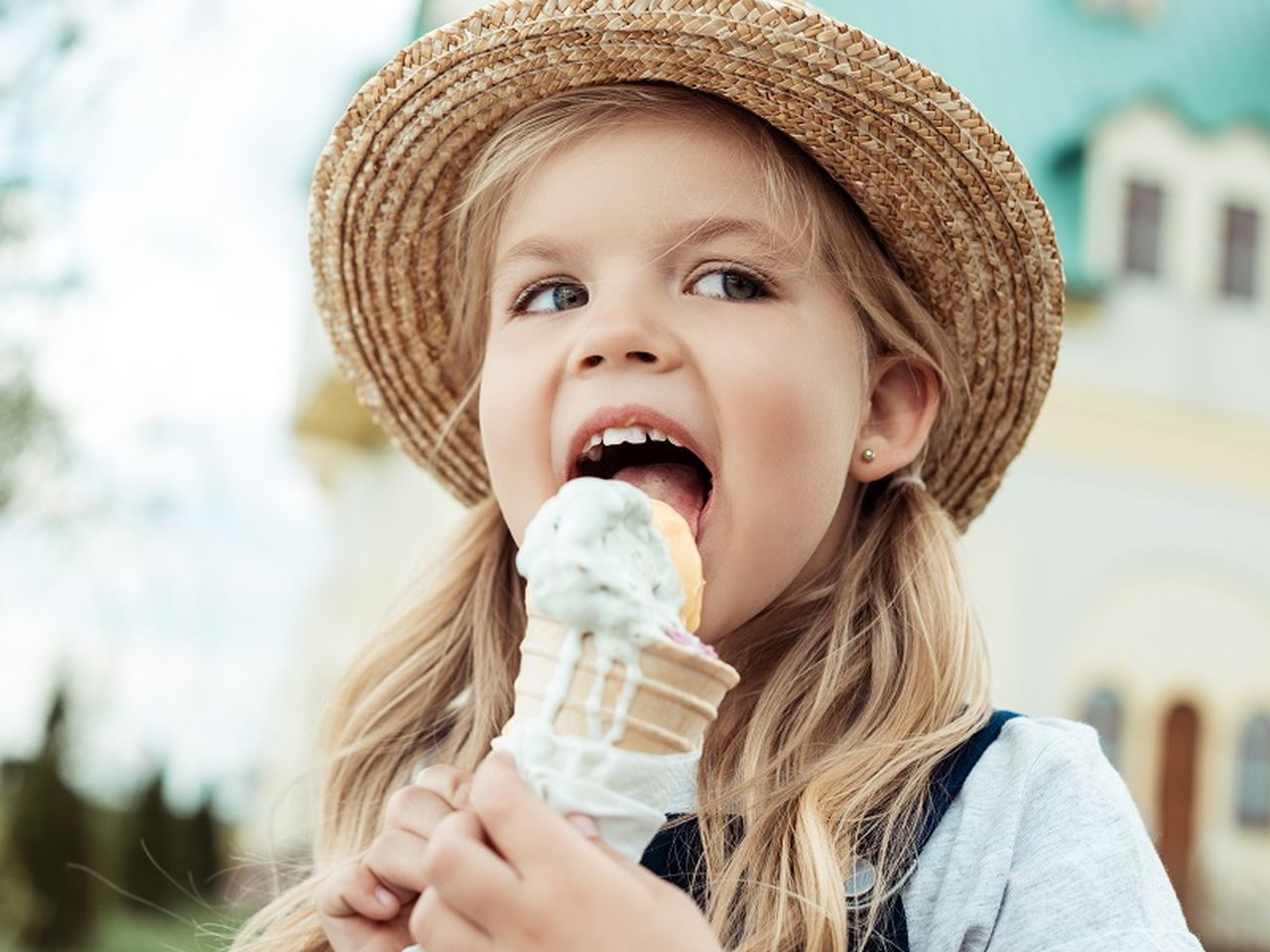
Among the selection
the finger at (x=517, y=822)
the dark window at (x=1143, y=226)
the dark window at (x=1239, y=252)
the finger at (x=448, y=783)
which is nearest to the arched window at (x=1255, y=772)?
the dark window at (x=1239, y=252)

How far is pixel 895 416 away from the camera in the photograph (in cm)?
240

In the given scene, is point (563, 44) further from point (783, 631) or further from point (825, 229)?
point (783, 631)

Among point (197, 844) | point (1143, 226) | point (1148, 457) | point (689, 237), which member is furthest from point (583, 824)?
point (197, 844)

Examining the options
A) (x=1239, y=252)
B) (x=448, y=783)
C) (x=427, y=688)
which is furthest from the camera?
(x=1239, y=252)

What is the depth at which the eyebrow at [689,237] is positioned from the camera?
2.10m

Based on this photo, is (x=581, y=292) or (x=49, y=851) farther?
(x=49, y=851)

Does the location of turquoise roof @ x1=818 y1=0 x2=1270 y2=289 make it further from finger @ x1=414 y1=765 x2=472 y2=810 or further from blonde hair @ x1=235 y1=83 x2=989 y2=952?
finger @ x1=414 y1=765 x2=472 y2=810

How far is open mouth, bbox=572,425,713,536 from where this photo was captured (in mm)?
2018

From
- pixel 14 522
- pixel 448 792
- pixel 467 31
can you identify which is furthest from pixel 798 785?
pixel 14 522

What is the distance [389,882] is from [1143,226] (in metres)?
14.5

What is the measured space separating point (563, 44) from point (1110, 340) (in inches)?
513

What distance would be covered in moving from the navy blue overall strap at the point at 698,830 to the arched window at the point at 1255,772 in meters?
13.8

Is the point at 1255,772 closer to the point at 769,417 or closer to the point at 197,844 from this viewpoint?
the point at 197,844

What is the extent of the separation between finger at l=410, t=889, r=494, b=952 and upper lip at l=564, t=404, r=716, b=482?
690 mm
